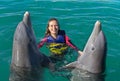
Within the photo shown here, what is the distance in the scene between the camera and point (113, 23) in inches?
553

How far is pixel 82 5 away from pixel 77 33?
3.48m

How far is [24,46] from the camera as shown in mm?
9023

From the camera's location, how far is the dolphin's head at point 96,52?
9039 millimetres

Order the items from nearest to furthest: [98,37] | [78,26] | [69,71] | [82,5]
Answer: [98,37] → [69,71] → [78,26] → [82,5]

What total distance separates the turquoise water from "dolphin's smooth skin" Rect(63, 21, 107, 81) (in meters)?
0.69

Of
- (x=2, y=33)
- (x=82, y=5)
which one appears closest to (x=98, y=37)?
(x=2, y=33)

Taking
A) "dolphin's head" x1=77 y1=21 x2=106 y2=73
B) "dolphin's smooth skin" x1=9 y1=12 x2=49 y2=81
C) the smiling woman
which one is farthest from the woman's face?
"dolphin's head" x1=77 y1=21 x2=106 y2=73

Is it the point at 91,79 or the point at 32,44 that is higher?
the point at 32,44

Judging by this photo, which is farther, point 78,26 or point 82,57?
Answer: point 78,26

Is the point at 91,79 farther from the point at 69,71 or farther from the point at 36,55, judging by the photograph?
the point at 36,55

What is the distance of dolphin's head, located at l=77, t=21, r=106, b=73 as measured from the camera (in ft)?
29.7

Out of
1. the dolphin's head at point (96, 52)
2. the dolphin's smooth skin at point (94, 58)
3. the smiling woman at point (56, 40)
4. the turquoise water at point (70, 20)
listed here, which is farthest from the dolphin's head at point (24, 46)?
the smiling woman at point (56, 40)

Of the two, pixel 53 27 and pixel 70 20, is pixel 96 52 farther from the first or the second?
pixel 70 20

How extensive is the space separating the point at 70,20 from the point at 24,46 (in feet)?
18.1
